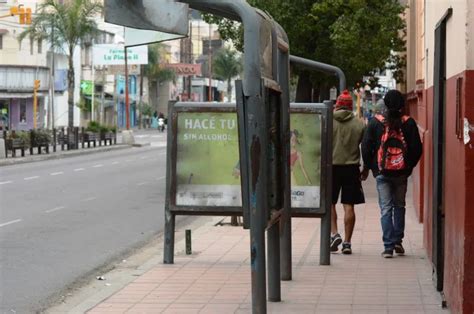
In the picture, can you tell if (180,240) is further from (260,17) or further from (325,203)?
(260,17)

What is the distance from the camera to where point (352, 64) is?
2533 cm

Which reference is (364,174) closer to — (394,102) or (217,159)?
(394,102)

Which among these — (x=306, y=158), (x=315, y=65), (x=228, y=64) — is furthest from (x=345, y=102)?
(x=228, y=64)

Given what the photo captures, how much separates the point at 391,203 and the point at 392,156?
1.86 feet

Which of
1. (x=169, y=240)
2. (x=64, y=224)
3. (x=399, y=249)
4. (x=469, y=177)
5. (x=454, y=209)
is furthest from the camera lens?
(x=64, y=224)

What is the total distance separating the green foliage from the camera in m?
24.3

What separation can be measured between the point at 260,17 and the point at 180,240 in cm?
733

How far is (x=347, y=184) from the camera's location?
11797 millimetres

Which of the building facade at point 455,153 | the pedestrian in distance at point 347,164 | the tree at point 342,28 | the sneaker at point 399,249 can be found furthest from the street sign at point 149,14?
the tree at point 342,28

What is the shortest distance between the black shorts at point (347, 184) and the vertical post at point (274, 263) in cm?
339

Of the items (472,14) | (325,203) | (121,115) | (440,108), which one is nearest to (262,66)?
(472,14)

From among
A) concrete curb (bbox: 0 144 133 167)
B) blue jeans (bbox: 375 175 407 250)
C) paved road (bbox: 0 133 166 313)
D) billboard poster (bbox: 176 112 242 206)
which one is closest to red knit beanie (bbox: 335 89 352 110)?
blue jeans (bbox: 375 175 407 250)

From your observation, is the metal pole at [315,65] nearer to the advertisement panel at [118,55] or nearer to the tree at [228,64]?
the advertisement panel at [118,55]

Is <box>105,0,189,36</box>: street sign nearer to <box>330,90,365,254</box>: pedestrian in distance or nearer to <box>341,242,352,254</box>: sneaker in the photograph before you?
<box>330,90,365,254</box>: pedestrian in distance
